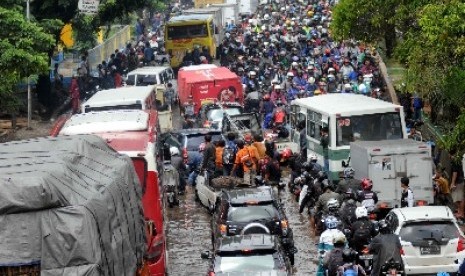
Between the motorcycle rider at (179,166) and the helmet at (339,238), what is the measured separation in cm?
1010

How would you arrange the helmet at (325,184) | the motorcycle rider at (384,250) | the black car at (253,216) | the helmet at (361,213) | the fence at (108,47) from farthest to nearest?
the fence at (108,47)
the helmet at (325,184)
the black car at (253,216)
the helmet at (361,213)
the motorcycle rider at (384,250)

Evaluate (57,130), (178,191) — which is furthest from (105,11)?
(57,130)

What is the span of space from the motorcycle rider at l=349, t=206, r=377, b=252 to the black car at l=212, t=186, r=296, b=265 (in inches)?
57.2

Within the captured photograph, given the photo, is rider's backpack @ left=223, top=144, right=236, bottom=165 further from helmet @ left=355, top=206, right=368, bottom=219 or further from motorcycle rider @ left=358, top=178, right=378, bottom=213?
helmet @ left=355, top=206, right=368, bottom=219

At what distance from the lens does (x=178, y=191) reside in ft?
94.0

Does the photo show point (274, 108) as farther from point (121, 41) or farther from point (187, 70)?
point (121, 41)

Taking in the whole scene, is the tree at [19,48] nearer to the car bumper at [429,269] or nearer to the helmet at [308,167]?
the helmet at [308,167]

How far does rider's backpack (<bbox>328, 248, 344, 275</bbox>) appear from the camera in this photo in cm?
1627

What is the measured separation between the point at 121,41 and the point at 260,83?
19123 millimetres

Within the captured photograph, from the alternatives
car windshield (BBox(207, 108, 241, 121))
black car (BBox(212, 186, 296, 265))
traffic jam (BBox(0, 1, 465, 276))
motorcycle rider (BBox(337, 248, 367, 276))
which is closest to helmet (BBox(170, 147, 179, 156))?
traffic jam (BBox(0, 1, 465, 276))

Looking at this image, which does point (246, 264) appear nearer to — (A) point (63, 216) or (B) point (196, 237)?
(A) point (63, 216)

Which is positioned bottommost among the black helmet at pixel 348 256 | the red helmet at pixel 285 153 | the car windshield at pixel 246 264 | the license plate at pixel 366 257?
the red helmet at pixel 285 153

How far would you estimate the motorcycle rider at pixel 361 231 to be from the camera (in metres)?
18.7

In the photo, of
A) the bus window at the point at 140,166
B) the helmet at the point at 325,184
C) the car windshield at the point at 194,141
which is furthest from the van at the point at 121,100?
the bus window at the point at 140,166
